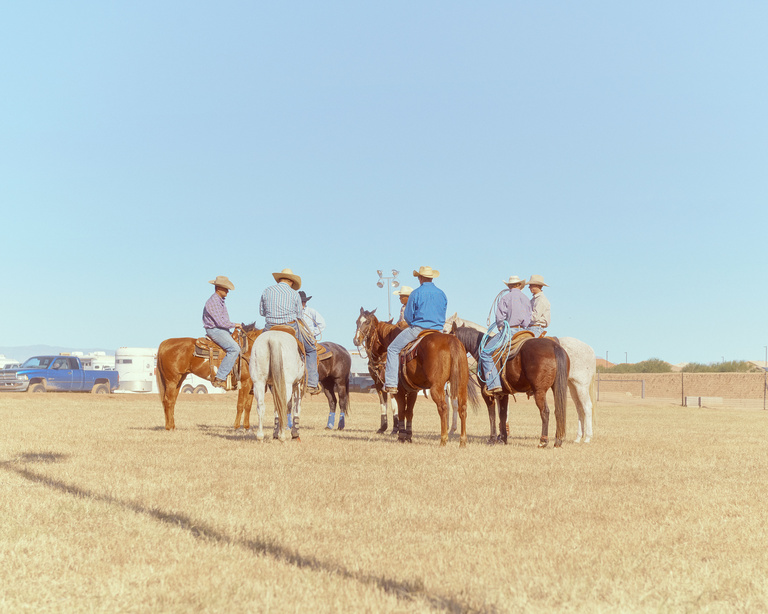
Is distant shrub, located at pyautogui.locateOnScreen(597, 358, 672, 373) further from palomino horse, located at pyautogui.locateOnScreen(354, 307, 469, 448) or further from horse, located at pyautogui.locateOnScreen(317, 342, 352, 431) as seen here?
palomino horse, located at pyautogui.locateOnScreen(354, 307, 469, 448)

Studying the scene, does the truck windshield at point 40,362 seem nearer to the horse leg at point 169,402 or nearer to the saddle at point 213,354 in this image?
the horse leg at point 169,402

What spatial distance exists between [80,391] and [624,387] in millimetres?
44724

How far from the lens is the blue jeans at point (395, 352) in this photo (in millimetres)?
12148

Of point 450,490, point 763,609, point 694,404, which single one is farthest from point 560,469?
point 694,404

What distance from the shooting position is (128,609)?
3.70 meters

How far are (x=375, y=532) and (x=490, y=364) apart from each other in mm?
7549

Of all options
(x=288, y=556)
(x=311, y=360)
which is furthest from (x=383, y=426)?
(x=288, y=556)

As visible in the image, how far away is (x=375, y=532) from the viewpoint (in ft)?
17.6

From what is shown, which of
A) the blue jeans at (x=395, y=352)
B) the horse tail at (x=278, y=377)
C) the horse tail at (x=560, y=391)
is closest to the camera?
the horse tail at (x=278, y=377)

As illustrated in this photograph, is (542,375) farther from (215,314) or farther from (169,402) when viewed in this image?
(169,402)

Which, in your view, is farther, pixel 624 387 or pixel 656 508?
pixel 624 387

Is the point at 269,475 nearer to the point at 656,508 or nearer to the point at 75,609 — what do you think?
the point at 656,508

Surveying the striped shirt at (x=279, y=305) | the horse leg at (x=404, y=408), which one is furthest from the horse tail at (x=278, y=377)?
the horse leg at (x=404, y=408)

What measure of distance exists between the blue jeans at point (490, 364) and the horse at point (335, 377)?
14.6ft
